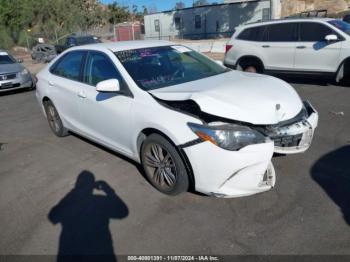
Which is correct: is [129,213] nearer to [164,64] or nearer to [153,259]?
[153,259]

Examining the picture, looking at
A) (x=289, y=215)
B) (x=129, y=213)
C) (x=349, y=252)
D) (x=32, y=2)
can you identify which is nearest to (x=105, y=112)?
(x=129, y=213)

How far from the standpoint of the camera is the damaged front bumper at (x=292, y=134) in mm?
3537

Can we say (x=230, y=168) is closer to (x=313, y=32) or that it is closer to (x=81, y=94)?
(x=81, y=94)

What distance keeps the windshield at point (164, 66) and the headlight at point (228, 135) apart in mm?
1035

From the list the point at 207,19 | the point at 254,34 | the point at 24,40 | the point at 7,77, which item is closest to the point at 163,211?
the point at 254,34

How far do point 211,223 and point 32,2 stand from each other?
40.7m

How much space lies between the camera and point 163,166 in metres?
3.76

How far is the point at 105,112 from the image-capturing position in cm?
434

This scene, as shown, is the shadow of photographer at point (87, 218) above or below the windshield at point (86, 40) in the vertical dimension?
below

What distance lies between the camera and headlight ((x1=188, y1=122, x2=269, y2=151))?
3.22m

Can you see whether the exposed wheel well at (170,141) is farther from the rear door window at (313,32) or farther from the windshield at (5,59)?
the windshield at (5,59)

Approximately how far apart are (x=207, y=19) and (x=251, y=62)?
102ft

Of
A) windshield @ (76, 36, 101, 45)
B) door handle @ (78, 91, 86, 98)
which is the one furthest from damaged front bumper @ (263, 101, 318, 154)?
windshield @ (76, 36, 101, 45)

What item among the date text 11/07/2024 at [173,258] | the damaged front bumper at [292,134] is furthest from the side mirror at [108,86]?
the date text 11/07/2024 at [173,258]
